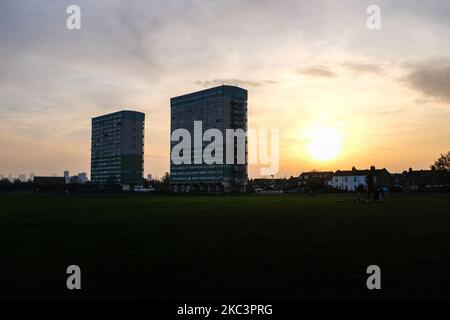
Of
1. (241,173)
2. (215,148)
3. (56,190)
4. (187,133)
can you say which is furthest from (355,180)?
(56,190)

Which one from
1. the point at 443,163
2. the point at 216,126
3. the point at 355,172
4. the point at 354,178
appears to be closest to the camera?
the point at 443,163

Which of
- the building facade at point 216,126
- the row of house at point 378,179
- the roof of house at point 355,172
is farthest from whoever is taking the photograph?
the building facade at point 216,126

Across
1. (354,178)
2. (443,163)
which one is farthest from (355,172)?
(443,163)

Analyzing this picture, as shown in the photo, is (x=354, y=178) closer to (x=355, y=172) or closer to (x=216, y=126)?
(x=355, y=172)

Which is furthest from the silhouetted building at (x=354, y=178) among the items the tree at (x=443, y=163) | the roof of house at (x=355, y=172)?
the tree at (x=443, y=163)

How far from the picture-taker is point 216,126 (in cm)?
17938

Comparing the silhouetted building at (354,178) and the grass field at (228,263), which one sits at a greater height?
the silhouetted building at (354,178)

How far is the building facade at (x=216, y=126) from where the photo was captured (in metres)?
172

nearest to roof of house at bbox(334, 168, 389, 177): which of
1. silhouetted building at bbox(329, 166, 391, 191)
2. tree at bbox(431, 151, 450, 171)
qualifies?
silhouetted building at bbox(329, 166, 391, 191)

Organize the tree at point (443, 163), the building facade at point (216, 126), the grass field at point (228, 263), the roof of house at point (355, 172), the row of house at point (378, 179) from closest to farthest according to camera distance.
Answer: the grass field at point (228, 263)
the tree at point (443, 163)
the row of house at point (378, 179)
the roof of house at point (355, 172)
the building facade at point (216, 126)

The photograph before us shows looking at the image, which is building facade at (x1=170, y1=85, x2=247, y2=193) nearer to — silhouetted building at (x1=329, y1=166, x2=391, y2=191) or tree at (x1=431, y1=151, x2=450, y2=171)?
silhouetted building at (x1=329, y1=166, x2=391, y2=191)

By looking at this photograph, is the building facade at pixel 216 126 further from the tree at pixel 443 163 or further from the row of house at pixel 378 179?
the tree at pixel 443 163

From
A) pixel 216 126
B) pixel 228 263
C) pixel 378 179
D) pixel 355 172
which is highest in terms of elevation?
pixel 216 126

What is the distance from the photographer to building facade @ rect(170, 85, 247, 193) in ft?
565
